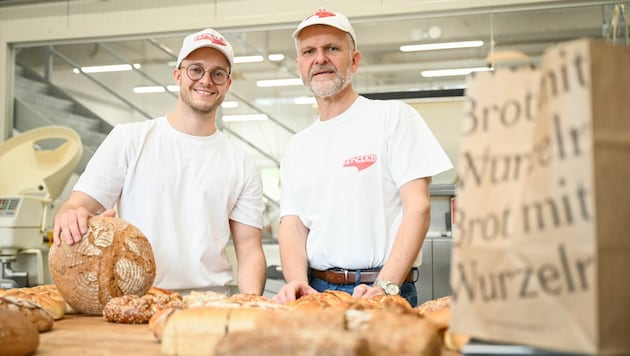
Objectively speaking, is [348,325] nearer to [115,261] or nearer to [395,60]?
[115,261]

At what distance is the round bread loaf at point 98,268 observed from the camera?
1548 millimetres

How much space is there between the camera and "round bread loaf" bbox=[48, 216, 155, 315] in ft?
5.08

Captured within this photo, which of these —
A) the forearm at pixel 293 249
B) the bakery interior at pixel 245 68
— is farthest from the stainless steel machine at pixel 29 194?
the forearm at pixel 293 249

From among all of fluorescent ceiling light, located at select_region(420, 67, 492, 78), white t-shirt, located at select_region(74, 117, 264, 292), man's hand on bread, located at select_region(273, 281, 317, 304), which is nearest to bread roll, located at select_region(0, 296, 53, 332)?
man's hand on bread, located at select_region(273, 281, 317, 304)

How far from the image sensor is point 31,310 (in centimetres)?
126

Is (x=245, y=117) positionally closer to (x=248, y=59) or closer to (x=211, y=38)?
(x=248, y=59)

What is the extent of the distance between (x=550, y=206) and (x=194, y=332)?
1.88 ft

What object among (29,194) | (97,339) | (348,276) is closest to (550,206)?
(97,339)

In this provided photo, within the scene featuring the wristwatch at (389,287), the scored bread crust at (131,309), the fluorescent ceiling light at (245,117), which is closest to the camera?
the scored bread crust at (131,309)

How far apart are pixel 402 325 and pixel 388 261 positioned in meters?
1.01

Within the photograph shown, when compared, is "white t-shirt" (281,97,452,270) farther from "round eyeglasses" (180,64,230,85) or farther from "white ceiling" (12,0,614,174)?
"white ceiling" (12,0,614,174)

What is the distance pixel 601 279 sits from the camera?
1.89ft

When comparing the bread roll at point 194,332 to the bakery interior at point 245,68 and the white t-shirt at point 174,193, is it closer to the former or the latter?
the white t-shirt at point 174,193

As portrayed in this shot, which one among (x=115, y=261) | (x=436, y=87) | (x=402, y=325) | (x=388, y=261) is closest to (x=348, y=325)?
(x=402, y=325)
